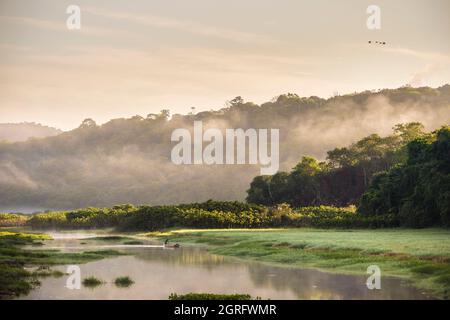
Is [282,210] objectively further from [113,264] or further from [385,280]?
[385,280]

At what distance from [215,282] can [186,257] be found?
17161 mm

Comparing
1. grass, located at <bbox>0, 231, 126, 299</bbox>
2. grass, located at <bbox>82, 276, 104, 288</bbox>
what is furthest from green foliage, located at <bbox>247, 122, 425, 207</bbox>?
grass, located at <bbox>82, 276, 104, 288</bbox>

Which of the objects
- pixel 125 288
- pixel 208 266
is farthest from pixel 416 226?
pixel 125 288

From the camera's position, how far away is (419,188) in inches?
3132

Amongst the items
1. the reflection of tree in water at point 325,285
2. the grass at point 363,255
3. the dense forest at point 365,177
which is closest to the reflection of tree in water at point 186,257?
the grass at point 363,255

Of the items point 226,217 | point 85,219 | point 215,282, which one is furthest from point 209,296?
point 85,219

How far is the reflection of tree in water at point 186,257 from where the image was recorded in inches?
2041

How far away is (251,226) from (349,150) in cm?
4487

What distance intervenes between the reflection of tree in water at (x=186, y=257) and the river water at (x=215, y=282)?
8 centimetres

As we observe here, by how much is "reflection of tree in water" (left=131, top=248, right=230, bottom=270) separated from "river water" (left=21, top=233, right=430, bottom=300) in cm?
8

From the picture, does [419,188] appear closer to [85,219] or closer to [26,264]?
[26,264]
